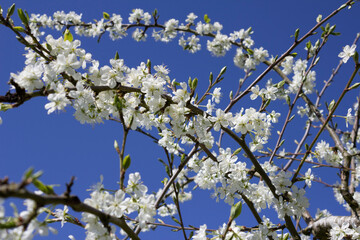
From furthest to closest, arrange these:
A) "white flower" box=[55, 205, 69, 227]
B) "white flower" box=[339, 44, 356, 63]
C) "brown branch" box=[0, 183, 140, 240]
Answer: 1. "white flower" box=[339, 44, 356, 63]
2. "white flower" box=[55, 205, 69, 227]
3. "brown branch" box=[0, 183, 140, 240]

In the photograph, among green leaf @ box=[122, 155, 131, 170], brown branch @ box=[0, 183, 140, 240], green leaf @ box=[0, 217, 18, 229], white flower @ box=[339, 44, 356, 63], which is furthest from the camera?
white flower @ box=[339, 44, 356, 63]

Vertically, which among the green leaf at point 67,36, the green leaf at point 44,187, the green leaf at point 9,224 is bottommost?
the green leaf at point 9,224

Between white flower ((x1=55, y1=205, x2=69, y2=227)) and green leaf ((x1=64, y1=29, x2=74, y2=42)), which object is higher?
green leaf ((x1=64, y1=29, x2=74, y2=42))

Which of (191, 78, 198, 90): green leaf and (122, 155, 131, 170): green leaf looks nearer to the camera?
(122, 155, 131, 170): green leaf

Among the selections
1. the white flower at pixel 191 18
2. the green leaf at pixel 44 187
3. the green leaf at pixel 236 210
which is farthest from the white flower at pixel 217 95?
the white flower at pixel 191 18

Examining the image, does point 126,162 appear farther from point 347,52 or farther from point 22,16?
point 347,52

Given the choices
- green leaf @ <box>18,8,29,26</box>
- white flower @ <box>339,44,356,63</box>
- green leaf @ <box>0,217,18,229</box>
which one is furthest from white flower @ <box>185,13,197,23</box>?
green leaf @ <box>0,217,18,229</box>

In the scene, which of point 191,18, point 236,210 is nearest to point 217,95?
point 236,210

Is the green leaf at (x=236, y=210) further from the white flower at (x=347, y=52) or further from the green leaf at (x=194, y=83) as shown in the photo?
the white flower at (x=347, y=52)

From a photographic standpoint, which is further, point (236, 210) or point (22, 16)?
point (22, 16)

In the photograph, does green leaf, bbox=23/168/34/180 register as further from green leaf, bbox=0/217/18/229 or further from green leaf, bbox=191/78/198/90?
green leaf, bbox=191/78/198/90

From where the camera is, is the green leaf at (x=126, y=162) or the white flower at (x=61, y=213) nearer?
the green leaf at (x=126, y=162)

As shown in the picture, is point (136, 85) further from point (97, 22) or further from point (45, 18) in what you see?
point (45, 18)

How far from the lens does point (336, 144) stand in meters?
3.40
